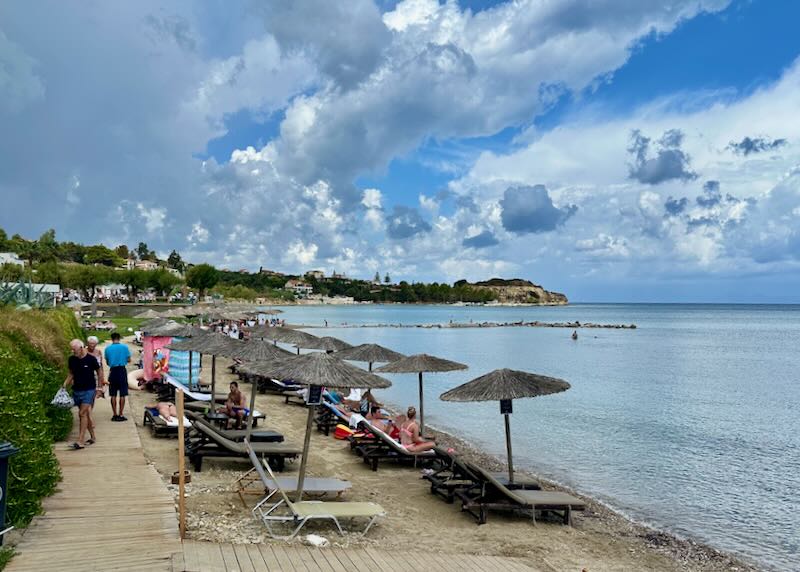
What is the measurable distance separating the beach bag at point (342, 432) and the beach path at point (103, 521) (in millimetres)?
5517

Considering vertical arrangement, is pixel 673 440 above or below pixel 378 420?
below

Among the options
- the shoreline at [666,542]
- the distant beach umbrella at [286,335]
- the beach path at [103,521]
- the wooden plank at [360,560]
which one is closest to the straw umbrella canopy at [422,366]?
the shoreline at [666,542]

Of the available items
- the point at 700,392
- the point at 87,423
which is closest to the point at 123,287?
the point at 700,392

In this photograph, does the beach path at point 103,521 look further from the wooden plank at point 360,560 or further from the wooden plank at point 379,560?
the wooden plank at point 379,560

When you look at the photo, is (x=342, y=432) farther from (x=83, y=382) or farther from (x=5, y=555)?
(x=5, y=555)

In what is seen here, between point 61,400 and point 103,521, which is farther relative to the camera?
point 61,400

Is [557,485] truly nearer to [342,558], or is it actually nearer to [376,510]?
[376,510]

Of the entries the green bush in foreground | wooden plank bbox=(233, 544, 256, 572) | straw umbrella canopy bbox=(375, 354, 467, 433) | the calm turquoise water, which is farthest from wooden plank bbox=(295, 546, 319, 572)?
straw umbrella canopy bbox=(375, 354, 467, 433)

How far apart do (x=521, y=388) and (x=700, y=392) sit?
23.9 metres

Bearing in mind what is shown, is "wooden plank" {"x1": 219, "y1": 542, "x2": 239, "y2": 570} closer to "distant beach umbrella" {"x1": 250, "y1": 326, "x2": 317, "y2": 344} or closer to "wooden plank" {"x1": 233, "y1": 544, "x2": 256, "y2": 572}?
"wooden plank" {"x1": 233, "y1": 544, "x2": 256, "y2": 572}

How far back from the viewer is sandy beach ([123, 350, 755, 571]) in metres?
7.53

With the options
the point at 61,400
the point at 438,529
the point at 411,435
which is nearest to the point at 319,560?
the point at 438,529

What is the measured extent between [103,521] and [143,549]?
1009 millimetres

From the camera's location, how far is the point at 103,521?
6559mm
